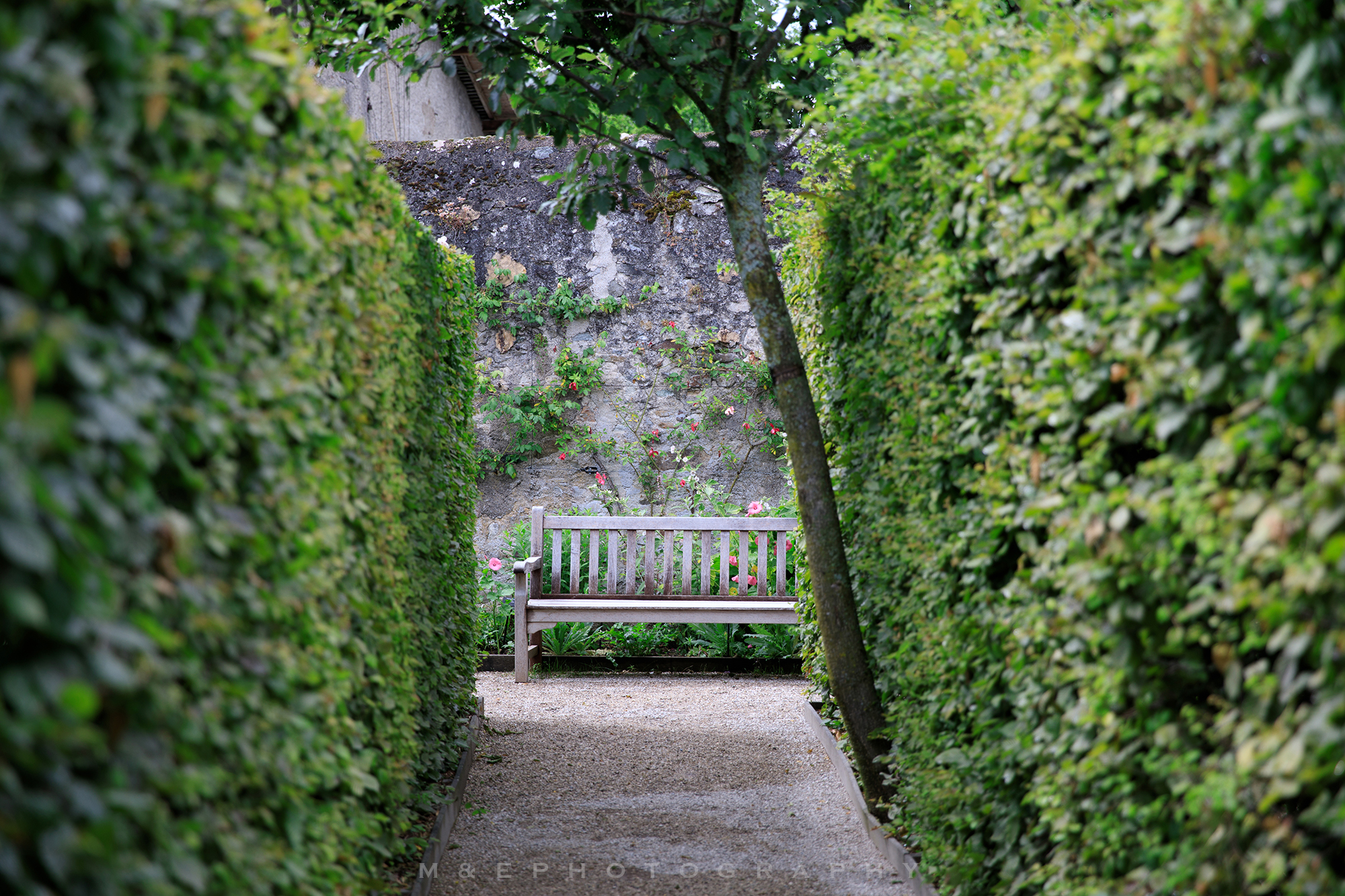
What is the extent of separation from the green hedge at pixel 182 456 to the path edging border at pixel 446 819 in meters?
0.91

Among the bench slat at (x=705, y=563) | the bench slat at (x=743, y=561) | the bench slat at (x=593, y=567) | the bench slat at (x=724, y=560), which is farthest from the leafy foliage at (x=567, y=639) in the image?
the bench slat at (x=743, y=561)

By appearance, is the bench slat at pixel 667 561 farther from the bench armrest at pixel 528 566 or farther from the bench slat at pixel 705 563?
the bench armrest at pixel 528 566

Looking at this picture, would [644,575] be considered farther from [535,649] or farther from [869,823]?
[869,823]

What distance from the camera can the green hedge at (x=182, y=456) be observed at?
98 cm

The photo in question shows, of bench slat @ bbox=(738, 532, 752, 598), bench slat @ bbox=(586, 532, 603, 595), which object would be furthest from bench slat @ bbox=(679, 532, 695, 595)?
bench slat @ bbox=(586, 532, 603, 595)

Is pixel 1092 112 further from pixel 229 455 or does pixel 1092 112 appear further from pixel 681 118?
pixel 681 118

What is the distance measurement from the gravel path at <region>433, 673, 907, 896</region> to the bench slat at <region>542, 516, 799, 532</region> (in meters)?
1.29

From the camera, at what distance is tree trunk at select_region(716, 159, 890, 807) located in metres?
3.75

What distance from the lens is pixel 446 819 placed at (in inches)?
147

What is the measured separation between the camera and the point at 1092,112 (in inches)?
67.8

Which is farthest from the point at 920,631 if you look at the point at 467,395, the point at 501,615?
the point at 501,615

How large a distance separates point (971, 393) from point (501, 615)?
566cm

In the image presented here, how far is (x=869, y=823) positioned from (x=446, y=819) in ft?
5.39

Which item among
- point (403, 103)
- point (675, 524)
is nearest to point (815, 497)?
point (675, 524)
